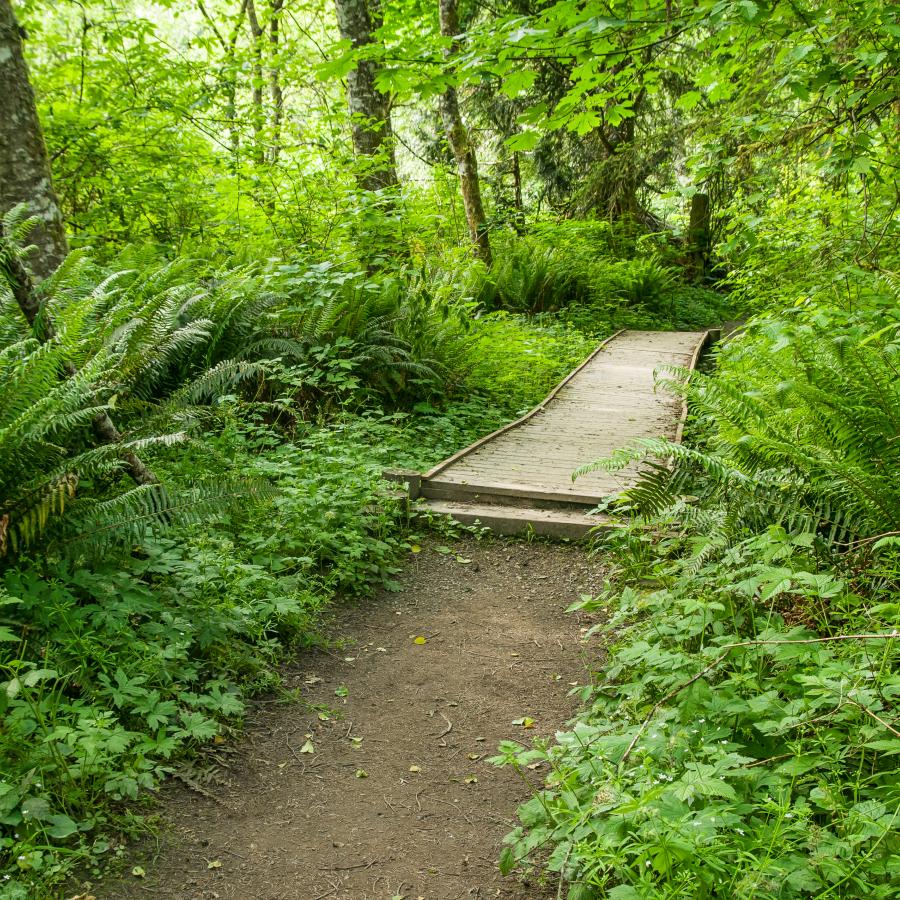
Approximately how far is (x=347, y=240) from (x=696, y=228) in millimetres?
14645

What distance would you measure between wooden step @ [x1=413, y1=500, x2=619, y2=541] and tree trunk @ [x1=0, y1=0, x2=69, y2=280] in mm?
3254

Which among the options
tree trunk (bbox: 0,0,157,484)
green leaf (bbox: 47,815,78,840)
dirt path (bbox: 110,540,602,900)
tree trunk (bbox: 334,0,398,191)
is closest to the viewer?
green leaf (bbox: 47,815,78,840)

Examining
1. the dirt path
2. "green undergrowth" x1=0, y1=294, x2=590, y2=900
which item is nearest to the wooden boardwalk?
"green undergrowth" x1=0, y1=294, x2=590, y2=900

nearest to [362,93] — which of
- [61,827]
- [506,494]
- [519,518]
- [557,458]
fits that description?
[557,458]

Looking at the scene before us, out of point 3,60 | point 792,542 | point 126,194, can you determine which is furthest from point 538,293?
point 792,542

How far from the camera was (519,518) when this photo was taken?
5887 mm

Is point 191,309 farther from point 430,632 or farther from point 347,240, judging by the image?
point 430,632

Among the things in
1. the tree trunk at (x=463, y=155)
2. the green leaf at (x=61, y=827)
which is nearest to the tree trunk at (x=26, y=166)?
the green leaf at (x=61, y=827)

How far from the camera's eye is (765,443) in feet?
12.7

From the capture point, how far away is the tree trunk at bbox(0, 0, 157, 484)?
460 cm

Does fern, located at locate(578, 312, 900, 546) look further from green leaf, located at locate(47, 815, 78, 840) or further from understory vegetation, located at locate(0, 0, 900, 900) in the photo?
green leaf, located at locate(47, 815, 78, 840)

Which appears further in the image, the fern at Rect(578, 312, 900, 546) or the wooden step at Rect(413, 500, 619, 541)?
the wooden step at Rect(413, 500, 619, 541)

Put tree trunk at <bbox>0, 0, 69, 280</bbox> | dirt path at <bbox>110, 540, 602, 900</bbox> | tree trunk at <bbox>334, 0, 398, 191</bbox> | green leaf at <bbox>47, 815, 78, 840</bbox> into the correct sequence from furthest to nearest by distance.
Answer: tree trunk at <bbox>334, 0, 398, 191</bbox> < tree trunk at <bbox>0, 0, 69, 280</bbox> < dirt path at <bbox>110, 540, 602, 900</bbox> < green leaf at <bbox>47, 815, 78, 840</bbox>

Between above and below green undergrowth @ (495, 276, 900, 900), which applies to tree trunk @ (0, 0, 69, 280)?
above
